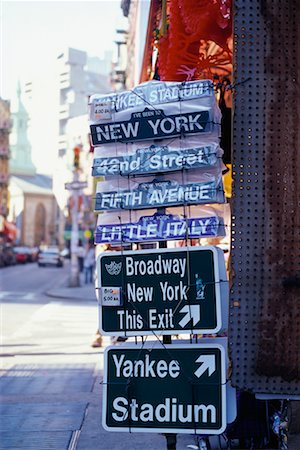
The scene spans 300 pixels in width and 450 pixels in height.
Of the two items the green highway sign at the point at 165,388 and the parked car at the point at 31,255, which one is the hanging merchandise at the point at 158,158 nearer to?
the green highway sign at the point at 165,388

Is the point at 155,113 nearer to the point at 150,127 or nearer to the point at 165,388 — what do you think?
the point at 150,127

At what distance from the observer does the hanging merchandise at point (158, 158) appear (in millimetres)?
5215

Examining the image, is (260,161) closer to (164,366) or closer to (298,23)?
(298,23)

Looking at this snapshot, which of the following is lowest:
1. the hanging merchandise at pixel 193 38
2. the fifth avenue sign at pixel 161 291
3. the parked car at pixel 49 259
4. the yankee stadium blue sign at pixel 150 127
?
the parked car at pixel 49 259

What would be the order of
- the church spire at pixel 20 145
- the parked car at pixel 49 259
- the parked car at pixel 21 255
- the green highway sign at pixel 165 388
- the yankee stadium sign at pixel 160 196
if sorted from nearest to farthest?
the green highway sign at pixel 165 388 < the yankee stadium sign at pixel 160 196 < the parked car at pixel 49 259 < the parked car at pixel 21 255 < the church spire at pixel 20 145

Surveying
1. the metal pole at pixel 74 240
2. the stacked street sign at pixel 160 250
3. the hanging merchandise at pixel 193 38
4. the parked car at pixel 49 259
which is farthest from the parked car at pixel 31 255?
the stacked street sign at pixel 160 250

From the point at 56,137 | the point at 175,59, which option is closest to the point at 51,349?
the point at 175,59

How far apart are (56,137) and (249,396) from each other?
469 feet

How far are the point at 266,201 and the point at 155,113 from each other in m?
0.99

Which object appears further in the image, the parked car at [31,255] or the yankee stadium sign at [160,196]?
the parked car at [31,255]

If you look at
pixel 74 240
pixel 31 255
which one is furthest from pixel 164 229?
pixel 31 255

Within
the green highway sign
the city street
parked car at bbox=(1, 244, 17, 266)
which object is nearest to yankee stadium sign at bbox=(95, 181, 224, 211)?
the green highway sign

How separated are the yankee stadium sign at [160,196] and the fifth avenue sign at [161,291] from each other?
0.35 m

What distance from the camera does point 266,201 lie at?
5.35 metres
